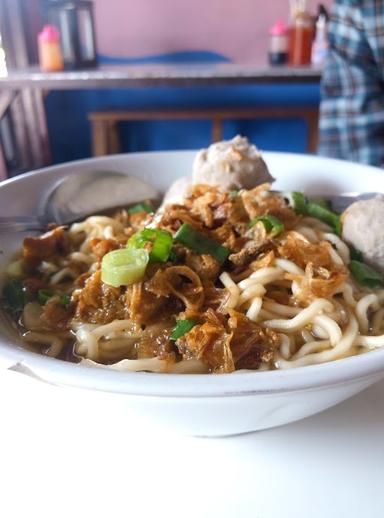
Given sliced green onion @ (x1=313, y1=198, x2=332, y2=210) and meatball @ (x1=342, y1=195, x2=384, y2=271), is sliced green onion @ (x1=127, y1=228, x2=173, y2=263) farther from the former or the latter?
sliced green onion @ (x1=313, y1=198, x2=332, y2=210)

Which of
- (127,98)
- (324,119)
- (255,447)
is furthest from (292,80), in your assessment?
(255,447)

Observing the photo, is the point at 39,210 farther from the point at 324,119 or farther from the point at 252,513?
the point at 324,119

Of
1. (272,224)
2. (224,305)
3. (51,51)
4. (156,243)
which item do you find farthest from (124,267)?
(51,51)

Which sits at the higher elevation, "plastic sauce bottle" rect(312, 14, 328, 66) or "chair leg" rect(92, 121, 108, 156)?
"plastic sauce bottle" rect(312, 14, 328, 66)

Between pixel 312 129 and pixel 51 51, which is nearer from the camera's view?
pixel 51 51

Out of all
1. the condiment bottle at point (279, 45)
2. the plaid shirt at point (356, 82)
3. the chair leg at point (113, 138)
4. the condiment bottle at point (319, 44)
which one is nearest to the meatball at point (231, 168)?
the plaid shirt at point (356, 82)

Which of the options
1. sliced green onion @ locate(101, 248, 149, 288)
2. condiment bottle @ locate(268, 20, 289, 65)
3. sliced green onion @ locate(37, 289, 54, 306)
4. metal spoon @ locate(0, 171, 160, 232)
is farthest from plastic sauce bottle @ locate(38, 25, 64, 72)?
sliced green onion @ locate(101, 248, 149, 288)

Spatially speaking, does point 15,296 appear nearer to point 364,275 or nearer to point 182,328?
point 182,328
